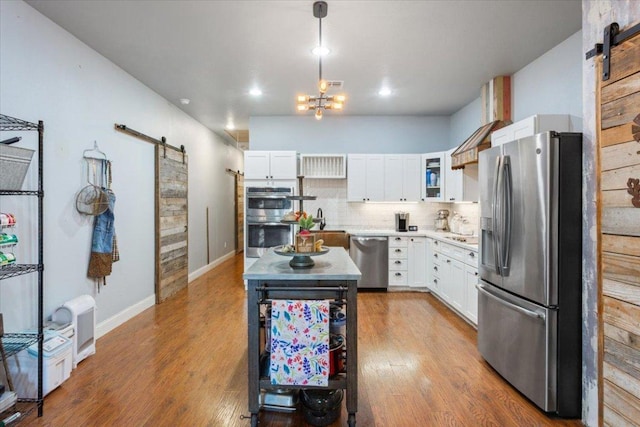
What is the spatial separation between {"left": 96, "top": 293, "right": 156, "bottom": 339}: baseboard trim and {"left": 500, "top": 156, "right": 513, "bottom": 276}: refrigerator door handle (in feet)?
12.9

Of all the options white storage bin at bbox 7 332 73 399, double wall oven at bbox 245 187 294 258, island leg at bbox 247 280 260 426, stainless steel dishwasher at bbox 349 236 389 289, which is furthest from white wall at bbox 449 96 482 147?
white storage bin at bbox 7 332 73 399

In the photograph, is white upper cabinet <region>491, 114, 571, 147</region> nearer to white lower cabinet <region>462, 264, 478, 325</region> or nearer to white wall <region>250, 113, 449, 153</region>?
white lower cabinet <region>462, 264, 478, 325</region>

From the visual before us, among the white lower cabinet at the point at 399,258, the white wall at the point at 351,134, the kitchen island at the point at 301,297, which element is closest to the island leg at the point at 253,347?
the kitchen island at the point at 301,297

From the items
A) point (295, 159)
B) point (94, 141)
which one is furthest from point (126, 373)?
point (295, 159)

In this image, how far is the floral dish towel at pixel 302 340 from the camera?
201 cm

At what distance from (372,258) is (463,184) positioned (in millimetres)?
1717

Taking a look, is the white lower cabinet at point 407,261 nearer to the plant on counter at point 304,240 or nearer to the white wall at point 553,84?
the white wall at point 553,84

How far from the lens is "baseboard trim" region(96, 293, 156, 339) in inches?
136

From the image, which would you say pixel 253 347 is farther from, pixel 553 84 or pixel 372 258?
pixel 553 84

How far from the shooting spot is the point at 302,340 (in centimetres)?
202

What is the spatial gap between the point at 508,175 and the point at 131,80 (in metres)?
4.25

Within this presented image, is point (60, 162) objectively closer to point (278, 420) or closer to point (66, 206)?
point (66, 206)

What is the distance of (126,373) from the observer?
2.69 m

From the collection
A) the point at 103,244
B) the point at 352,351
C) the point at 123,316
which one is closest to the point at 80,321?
the point at 103,244
